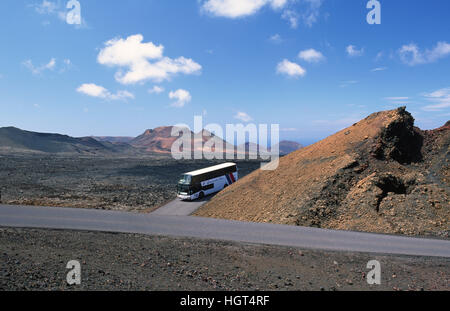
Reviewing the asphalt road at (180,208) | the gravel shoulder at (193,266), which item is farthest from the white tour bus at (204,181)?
the gravel shoulder at (193,266)

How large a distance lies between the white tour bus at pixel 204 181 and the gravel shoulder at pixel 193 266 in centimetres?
1379

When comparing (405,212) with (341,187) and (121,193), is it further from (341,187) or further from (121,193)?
(121,193)

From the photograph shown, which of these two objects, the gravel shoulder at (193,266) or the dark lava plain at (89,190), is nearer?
the gravel shoulder at (193,266)

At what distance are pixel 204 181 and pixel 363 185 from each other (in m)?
15.6

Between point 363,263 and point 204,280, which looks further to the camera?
point 363,263

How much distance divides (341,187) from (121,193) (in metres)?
26.2

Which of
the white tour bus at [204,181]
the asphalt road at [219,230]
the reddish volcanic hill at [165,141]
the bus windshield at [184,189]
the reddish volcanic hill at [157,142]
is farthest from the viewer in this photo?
the reddish volcanic hill at [157,142]

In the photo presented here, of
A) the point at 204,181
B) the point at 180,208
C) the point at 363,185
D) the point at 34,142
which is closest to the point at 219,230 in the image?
the point at 180,208

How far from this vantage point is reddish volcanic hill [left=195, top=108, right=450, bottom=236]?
17609 millimetres

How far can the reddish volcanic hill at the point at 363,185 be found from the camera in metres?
17.6

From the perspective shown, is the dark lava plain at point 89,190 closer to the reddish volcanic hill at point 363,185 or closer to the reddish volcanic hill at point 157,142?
the reddish volcanic hill at point 363,185

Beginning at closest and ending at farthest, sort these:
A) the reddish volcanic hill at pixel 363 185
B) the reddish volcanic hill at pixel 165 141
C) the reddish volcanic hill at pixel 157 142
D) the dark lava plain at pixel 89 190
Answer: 1. the reddish volcanic hill at pixel 363 185
2. the dark lava plain at pixel 89 190
3. the reddish volcanic hill at pixel 165 141
4. the reddish volcanic hill at pixel 157 142
